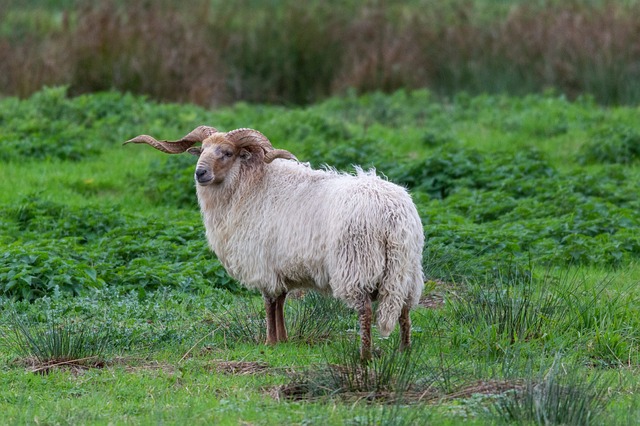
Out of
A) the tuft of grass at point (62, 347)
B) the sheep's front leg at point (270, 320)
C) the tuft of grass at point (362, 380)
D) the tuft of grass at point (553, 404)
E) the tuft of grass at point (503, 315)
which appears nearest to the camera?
the tuft of grass at point (553, 404)

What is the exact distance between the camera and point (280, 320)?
8.55m

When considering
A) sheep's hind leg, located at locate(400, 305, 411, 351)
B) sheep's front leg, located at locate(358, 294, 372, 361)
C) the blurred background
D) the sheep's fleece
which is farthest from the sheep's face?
the blurred background

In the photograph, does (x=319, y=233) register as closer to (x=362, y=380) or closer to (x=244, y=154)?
(x=244, y=154)

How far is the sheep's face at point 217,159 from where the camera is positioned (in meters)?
8.53

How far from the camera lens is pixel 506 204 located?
12.2 m

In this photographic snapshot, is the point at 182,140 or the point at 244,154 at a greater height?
the point at 182,140

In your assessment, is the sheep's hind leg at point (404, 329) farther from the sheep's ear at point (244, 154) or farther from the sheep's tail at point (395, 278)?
the sheep's ear at point (244, 154)

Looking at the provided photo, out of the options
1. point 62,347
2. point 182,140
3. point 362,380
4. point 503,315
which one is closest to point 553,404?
point 362,380

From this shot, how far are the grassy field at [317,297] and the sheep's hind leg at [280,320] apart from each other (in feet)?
0.30

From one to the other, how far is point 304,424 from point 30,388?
2.17m

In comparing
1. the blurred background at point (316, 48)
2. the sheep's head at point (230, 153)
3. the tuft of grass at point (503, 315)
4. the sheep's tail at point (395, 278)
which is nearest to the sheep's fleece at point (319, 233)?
the sheep's tail at point (395, 278)

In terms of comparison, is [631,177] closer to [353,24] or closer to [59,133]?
[59,133]

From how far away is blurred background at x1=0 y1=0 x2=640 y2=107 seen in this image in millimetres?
18234

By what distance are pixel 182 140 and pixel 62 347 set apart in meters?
2.15
